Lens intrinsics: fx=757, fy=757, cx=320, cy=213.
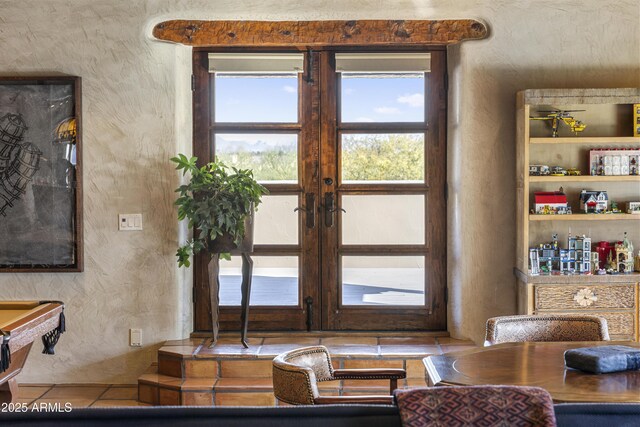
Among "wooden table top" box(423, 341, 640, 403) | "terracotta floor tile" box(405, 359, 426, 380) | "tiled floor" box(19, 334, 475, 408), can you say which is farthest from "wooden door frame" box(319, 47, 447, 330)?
"wooden table top" box(423, 341, 640, 403)

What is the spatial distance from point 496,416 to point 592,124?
3.51 metres

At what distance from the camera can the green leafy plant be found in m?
4.84

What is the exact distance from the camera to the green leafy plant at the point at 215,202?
4.84 metres

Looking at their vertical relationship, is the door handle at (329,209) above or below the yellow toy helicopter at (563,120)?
below

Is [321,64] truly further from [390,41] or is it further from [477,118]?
[477,118]

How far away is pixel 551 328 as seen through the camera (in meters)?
3.62

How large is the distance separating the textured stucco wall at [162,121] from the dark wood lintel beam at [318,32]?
0.19 feet

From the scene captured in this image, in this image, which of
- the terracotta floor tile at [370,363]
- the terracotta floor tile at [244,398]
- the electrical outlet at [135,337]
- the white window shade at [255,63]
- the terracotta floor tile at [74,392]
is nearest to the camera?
the terracotta floor tile at [244,398]

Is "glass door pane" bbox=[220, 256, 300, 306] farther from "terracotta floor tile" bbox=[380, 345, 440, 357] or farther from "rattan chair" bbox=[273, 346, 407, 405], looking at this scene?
"rattan chair" bbox=[273, 346, 407, 405]

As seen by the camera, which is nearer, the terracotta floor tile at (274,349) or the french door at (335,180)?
the terracotta floor tile at (274,349)

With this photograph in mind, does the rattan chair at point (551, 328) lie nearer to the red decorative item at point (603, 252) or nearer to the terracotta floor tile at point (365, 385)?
the terracotta floor tile at point (365, 385)

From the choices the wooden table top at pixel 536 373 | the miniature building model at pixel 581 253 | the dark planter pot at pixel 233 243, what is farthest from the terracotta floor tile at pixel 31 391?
the miniature building model at pixel 581 253

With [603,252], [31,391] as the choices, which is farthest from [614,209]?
[31,391]

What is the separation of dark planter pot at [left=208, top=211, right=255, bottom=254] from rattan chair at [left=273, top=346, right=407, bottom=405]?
1.91 m
